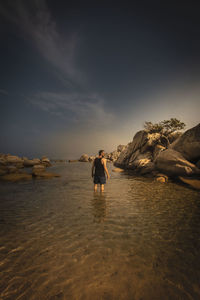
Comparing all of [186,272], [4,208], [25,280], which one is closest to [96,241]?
[25,280]

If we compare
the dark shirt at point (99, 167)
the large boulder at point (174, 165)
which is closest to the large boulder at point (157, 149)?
the large boulder at point (174, 165)

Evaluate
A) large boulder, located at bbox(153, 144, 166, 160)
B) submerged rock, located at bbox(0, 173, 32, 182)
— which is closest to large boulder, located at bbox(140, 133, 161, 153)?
large boulder, located at bbox(153, 144, 166, 160)

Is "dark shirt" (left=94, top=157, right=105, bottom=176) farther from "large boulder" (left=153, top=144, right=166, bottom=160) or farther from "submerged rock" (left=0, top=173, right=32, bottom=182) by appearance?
"large boulder" (left=153, top=144, right=166, bottom=160)

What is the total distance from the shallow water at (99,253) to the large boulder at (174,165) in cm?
715

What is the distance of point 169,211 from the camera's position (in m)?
5.95

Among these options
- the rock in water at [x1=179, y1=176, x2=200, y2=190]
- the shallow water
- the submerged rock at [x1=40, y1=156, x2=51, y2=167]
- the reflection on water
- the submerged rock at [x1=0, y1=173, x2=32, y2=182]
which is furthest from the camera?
the submerged rock at [x1=40, y1=156, x2=51, y2=167]

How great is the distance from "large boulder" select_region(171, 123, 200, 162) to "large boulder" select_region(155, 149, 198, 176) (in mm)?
680

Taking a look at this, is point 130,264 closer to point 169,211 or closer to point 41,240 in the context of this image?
point 41,240

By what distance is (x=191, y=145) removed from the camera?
517 inches

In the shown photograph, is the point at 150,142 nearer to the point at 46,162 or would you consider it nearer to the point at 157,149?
the point at 157,149

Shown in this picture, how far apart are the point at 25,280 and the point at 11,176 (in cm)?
1292

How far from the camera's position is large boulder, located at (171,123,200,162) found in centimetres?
1280

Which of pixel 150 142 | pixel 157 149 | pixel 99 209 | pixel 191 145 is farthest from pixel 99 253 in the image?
pixel 150 142

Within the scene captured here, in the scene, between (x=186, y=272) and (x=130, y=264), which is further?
(x=130, y=264)
